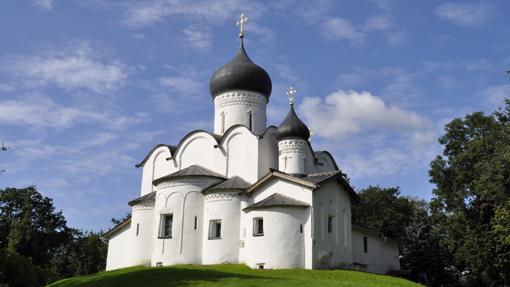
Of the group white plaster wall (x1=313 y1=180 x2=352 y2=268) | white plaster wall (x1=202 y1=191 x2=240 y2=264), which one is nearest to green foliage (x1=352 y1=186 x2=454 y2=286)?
white plaster wall (x1=313 y1=180 x2=352 y2=268)

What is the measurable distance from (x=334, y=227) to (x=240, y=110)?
8.33 meters

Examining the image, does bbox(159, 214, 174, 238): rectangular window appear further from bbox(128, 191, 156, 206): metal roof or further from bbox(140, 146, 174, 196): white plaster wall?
bbox(140, 146, 174, 196): white plaster wall

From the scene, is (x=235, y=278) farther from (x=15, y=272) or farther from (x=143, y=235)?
(x=143, y=235)

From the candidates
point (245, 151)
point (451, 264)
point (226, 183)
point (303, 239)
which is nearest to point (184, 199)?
point (226, 183)

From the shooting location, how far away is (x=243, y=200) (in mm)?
24625

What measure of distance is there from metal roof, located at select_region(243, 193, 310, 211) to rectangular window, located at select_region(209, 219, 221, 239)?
175 centimetres

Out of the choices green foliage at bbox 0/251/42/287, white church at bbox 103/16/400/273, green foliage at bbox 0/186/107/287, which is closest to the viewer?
green foliage at bbox 0/251/42/287

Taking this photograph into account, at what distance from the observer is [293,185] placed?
2355 cm

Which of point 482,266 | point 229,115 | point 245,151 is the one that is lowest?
point 482,266

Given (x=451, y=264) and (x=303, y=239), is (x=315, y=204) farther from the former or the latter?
(x=451, y=264)

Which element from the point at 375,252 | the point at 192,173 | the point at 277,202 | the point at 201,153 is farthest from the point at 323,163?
the point at 192,173

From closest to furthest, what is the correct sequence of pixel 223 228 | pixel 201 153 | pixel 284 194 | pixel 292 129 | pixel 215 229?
pixel 284 194 < pixel 223 228 < pixel 215 229 < pixel 292 129 < pixel 201 153

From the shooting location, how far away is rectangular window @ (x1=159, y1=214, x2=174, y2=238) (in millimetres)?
24756

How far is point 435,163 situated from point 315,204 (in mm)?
9567
